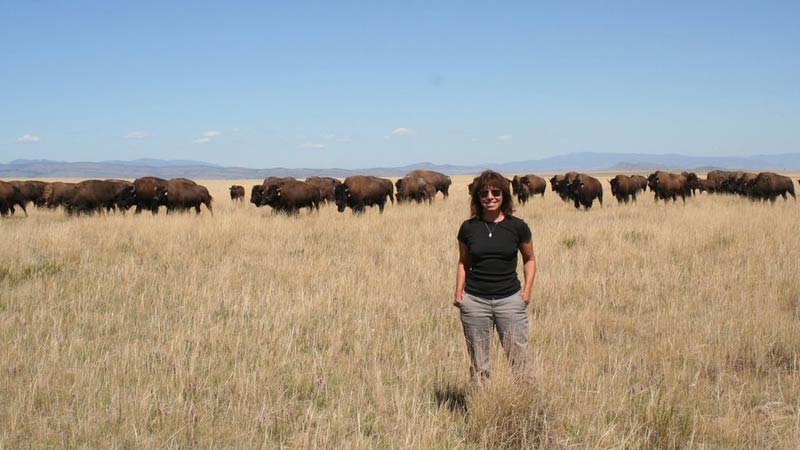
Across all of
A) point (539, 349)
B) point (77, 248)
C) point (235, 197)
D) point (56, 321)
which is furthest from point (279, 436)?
point (235, 197)

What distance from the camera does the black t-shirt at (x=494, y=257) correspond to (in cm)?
401

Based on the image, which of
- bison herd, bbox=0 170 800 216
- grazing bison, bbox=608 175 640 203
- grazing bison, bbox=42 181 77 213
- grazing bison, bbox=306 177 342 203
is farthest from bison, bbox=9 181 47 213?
grazing bison, bbox=608 175 640 203

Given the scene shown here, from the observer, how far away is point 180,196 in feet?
79.3

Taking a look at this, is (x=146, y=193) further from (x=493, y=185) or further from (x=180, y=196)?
(x=493, y=185)

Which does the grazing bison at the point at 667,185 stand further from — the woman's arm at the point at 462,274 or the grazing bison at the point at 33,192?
the grazing bison at the point at 33,192

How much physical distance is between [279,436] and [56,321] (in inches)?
149

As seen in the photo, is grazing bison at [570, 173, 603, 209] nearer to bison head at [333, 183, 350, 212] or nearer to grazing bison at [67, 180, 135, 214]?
bison head at [333, 183, 350, 212]

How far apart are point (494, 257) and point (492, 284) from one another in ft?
0.62

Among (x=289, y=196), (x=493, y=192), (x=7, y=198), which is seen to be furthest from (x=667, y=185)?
(x=7, y=198)

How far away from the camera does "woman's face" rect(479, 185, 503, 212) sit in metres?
4.07

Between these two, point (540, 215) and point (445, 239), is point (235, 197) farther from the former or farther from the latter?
point (445, 239)

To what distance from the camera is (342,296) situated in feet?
26.0

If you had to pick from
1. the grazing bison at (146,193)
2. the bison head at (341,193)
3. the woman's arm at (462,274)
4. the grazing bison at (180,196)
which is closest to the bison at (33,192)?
the grazing bison at (146,193)

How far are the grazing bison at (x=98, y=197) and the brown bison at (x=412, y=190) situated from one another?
13244 millimetres
